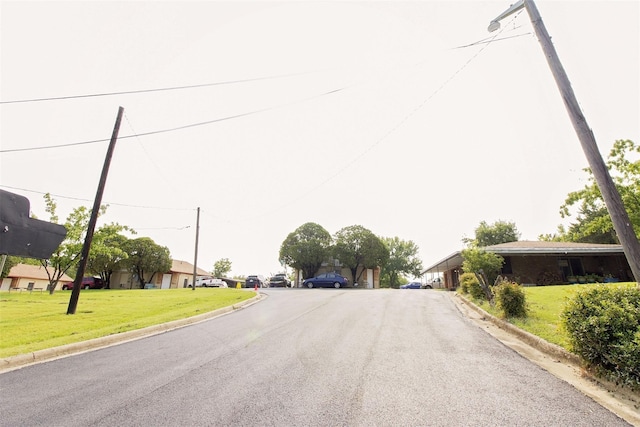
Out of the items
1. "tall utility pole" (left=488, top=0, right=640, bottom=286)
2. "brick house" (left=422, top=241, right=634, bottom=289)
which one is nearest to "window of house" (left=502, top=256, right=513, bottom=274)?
"brick house" (left=422, top=241, right=634, bottom=289)

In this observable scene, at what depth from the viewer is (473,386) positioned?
13.8ft

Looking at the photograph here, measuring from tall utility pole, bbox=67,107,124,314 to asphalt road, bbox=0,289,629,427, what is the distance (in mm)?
5491

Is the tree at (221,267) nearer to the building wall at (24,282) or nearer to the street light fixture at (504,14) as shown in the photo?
the building wall at (24,282)

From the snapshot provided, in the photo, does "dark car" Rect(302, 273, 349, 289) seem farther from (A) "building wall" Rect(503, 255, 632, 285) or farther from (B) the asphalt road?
(B) the asphalt road

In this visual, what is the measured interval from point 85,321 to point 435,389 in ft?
34.0

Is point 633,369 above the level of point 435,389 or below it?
above

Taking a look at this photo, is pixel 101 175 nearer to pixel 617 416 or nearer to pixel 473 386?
pixel 473 386

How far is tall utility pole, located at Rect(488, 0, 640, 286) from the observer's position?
196 inches

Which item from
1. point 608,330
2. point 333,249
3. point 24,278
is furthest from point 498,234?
point 24,278

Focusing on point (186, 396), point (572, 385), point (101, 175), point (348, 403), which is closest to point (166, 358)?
point (186, 396)

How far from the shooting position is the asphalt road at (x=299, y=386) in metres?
3.33

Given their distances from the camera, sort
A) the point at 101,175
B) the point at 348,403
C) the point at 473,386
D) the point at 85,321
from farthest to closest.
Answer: the point at 101,175, the point at 85,321, the point at 473,386, the point at 348,403

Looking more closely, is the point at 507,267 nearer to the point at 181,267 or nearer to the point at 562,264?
the point at 562,264

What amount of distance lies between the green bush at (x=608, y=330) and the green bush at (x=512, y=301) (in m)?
3.74
